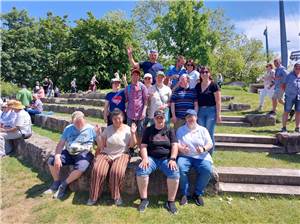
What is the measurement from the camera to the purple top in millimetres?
5371

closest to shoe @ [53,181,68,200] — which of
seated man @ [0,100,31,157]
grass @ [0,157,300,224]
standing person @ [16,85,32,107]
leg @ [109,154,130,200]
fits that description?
grass @ [0,157,300,224]

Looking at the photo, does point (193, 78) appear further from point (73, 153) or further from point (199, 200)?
Result: point (73, 153)

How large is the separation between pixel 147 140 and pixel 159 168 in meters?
0.46

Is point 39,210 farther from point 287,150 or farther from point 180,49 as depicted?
point 180,49

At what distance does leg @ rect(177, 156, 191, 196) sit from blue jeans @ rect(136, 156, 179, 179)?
0.42 ft

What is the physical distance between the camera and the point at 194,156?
4742 millimetres

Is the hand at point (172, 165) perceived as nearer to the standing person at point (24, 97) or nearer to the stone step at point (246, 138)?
the stone step at point (246, 138)

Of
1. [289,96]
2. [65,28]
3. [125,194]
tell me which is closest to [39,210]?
[125,194]

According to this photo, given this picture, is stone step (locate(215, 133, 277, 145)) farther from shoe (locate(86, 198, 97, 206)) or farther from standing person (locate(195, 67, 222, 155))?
shoe (locate(86, 198, 97, 206))

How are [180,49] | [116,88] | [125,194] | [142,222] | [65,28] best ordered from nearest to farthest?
[142,222], [125,194], [116,88], [180,49], [65,28]

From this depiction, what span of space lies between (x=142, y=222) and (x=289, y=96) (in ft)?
16.6

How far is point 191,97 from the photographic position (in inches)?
219

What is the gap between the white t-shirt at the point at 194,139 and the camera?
4.75 m

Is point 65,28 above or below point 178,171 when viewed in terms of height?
above
